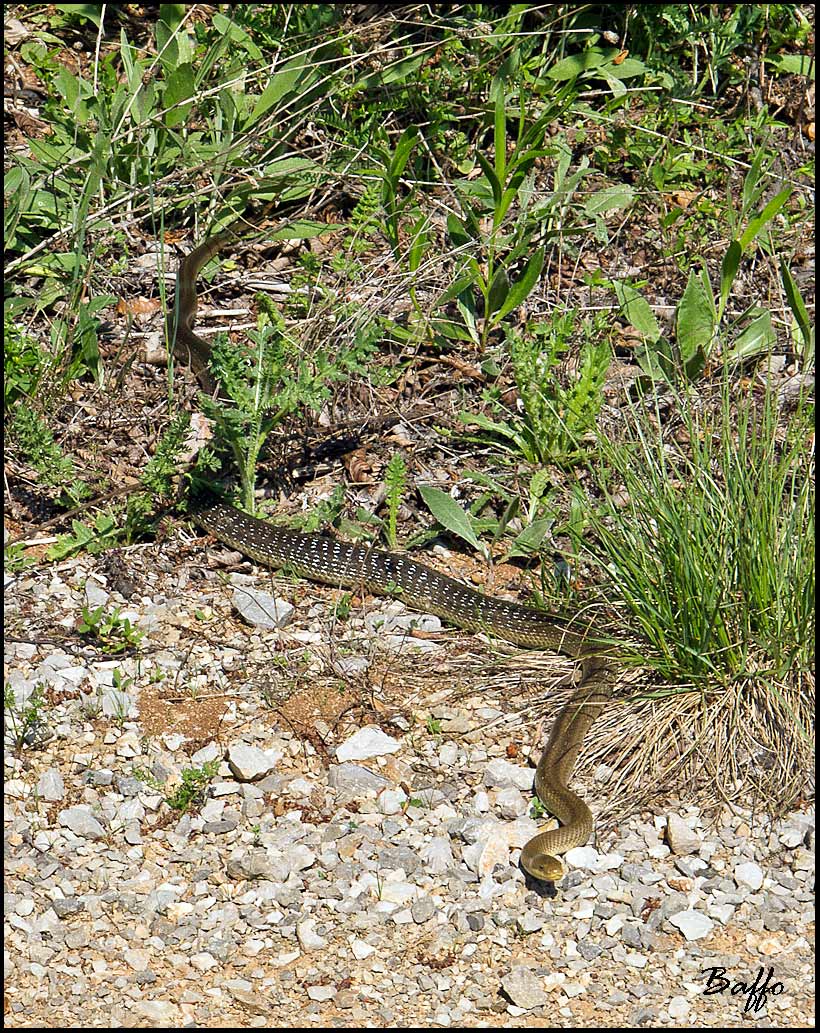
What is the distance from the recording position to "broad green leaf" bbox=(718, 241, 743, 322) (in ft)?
19.7

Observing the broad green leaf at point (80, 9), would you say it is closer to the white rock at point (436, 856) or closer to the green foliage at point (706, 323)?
the green foliage at point (706, 323)

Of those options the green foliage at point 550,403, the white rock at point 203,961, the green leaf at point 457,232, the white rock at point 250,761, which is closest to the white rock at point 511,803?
the white rock at point 250,761

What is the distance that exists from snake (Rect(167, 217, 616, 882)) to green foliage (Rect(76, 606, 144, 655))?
73cm

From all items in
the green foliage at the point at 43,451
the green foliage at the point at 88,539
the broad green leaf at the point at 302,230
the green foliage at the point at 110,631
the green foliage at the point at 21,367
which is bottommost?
the green foliage at the point at 110,631

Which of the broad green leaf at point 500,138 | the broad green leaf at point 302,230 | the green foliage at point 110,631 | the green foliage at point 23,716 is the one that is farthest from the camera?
the broad green leaf at point 302,230

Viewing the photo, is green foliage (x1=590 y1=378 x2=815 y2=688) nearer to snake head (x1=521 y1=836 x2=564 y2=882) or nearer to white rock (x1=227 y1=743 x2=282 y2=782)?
snake head (x1=521 y1=836 x2=564 y2=882)

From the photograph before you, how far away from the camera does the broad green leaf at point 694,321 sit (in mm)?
5996

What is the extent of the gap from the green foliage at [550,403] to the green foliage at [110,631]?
1.95 metres

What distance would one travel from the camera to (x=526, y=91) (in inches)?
279

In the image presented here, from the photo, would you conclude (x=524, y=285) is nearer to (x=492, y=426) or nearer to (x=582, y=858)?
(x=492, y=426)

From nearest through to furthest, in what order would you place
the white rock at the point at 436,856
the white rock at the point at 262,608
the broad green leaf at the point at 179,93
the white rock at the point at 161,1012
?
the white rock at the point at 161,1012 < the white rock at the point at 436,856 < the white rock at the point at 262,608 < the broad green leaf at the point at 179,93

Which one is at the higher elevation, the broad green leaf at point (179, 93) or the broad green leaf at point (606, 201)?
the broad green leaf at point (179, 93)

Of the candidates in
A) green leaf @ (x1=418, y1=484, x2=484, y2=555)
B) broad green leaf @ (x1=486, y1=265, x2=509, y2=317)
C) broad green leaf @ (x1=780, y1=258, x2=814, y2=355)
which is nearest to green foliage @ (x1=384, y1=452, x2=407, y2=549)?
green leaf @ (x1=418, y1=484, x2=484, y2=555)

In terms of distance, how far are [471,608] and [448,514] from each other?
0.54 meters
